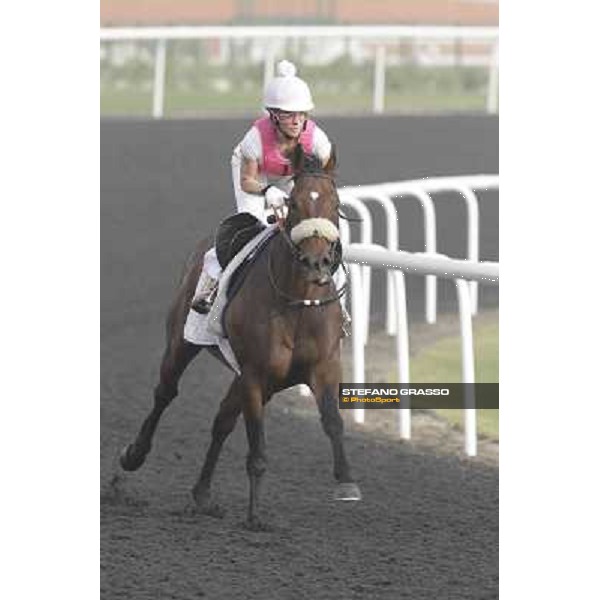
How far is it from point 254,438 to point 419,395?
9.80 ft

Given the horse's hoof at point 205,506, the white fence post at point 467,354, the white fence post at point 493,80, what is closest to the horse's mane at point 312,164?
the horse's hoof at point 205,506

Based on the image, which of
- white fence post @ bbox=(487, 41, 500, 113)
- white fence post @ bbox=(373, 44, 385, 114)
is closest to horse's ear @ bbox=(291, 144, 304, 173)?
white fence post @ bbox=(487, 41, 500, 113)

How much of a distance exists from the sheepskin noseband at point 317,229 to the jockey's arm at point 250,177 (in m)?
0.32

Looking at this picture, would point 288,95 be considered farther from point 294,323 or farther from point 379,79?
point 379,79

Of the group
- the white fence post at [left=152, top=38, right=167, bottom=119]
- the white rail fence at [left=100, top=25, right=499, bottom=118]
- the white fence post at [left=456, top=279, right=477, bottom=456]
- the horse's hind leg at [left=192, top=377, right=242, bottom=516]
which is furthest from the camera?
the white fence post at [left=152, top=38, right=167, bottom=119]

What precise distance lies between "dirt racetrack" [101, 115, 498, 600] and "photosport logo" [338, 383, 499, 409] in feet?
0.64

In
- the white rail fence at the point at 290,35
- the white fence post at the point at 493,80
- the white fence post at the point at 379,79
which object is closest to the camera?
the white rail fence at the point at 290,35

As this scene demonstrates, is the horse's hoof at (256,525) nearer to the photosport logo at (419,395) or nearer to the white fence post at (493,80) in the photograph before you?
the photosport logo at (419,395)

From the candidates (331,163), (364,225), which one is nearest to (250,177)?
(331,163)

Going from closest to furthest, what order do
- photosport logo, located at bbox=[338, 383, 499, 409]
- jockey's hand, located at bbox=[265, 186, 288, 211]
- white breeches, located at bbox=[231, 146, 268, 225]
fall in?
jockey's hand, located at bbox=[265, 186, 288, 211] < white breeches, located at bbox=[231, 146, 268, 225] < photosport logo, located at bbox=[338, 383, 499, 409]

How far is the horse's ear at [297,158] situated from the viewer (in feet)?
23.1

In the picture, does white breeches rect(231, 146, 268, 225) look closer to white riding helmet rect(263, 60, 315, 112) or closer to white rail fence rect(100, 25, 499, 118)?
white riding helmet rect(263, 60, 315, 112)

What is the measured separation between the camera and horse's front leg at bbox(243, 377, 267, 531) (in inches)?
289

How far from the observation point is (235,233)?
766 cm
